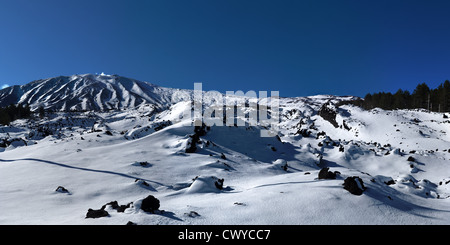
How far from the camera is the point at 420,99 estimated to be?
8044 cm

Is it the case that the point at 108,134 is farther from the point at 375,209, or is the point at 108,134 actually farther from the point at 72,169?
the point at 375,209

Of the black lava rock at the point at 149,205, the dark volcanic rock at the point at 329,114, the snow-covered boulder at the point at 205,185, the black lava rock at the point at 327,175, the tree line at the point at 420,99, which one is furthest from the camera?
the tree line at the point at 420,99

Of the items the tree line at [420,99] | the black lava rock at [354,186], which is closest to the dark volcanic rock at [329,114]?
the tree line at [420,99]

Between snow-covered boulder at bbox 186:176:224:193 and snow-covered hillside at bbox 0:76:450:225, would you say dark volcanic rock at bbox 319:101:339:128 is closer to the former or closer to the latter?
snow-covered hillside at bbox 0:76:450:225

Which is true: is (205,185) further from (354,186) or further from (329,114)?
(329,114)

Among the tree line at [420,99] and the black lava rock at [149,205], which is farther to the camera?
the tree line at [420,99]

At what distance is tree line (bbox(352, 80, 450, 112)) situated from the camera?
2736 inches

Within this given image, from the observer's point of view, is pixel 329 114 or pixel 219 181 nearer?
pixel 219 181

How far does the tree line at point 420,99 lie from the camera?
228 feet

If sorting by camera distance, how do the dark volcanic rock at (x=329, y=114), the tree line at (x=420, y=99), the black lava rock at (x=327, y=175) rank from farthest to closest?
the tree line at (x=420, y=99)
the dark volcanic rock at (x=329, y=114)
the black lava rock at (x=327, y=175)

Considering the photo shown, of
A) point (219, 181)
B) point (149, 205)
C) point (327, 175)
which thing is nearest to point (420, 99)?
point (327, 175)

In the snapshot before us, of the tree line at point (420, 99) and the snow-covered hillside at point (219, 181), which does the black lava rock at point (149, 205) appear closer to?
the snow-covered hillside at point (219, 181)

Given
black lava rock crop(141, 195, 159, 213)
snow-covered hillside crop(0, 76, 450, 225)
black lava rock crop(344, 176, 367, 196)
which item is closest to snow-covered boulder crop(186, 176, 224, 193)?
snow-covered hillside crop(0, 76, 450, 225)
